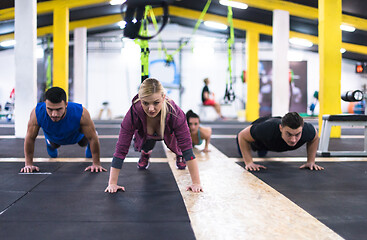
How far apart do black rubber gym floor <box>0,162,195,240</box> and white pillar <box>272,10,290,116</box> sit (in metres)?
6.70

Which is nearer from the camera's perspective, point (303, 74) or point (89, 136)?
point (89, 136)

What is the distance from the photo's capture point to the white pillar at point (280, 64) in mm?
8906

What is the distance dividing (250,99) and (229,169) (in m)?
8.63

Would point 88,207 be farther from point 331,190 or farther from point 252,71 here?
point 252,71

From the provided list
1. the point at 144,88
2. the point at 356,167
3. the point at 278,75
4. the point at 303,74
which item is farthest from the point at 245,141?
the point at 303,74

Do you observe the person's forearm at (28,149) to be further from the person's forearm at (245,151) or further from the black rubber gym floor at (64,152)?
the person's forearm at (245,151)

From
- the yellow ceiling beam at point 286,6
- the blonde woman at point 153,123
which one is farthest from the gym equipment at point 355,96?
the yellow ceiling beam at point 286,6

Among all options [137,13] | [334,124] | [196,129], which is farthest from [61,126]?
[334,124]

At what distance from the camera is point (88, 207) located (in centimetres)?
195

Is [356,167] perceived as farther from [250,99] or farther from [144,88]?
[250,99]

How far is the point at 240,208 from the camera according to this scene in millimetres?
1962

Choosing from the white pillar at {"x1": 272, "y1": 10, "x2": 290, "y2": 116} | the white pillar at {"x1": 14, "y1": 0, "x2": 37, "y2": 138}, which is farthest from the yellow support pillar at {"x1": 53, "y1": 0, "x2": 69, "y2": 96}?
the white pillar at {"x1": 272, "y1": 10, "x2": 290, "y2": 116}

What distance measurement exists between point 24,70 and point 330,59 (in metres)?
5.52

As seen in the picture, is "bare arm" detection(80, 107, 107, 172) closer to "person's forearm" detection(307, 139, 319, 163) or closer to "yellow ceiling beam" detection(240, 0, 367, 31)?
"person's forearm" detection(307, 139, 319, 163)
